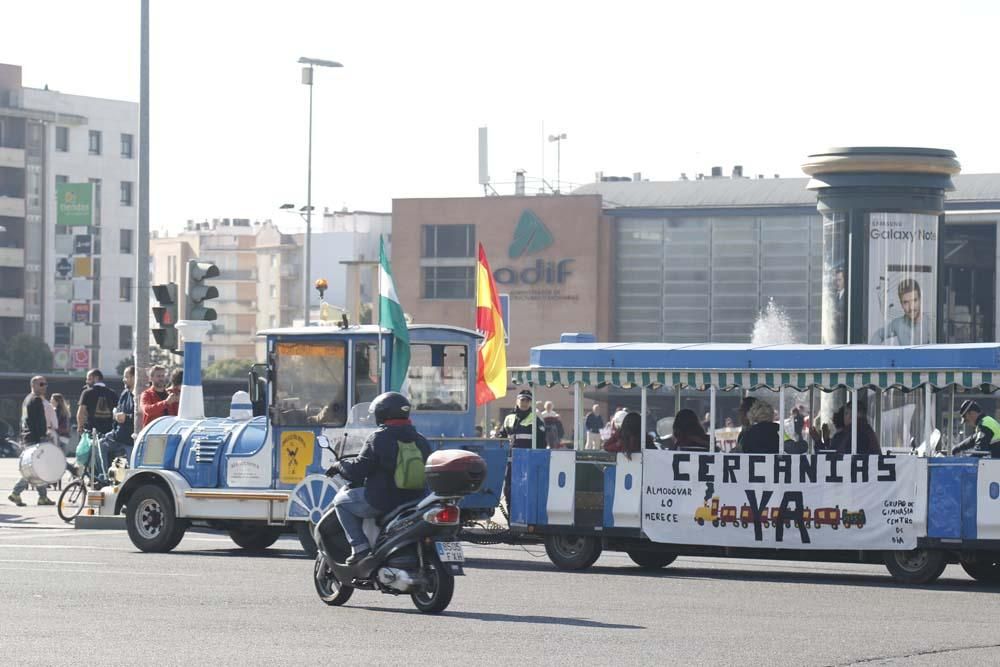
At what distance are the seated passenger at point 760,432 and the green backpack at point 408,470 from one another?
4993mm

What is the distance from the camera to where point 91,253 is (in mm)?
103312

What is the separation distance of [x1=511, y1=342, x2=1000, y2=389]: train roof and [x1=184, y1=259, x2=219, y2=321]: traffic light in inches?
210

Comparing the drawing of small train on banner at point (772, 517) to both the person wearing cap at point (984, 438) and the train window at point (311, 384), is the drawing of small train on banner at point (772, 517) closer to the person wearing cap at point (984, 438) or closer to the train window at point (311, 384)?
the person wearing cap at point (984, 438)

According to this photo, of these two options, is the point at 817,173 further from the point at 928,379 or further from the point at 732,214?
the point at 732,214

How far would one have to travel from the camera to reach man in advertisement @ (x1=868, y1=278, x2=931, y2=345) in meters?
29.2

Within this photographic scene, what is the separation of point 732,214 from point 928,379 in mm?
64757

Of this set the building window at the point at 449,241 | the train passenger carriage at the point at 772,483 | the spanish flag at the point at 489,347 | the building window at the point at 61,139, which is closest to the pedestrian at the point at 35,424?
the spanish flag at the point at 489,347

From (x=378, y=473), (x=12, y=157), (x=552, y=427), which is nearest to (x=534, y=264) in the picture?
(x=12, y=157)

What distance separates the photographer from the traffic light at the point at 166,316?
2145 cm

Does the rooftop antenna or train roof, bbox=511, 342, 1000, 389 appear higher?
the rooftop antenna

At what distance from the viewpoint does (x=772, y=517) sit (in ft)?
53.2

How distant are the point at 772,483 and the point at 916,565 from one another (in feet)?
4.79

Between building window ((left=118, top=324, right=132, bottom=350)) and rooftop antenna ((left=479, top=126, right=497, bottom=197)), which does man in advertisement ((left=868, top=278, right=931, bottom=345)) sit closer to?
rooftop antenna ((left=479, top=126, right=497, bottom=197))

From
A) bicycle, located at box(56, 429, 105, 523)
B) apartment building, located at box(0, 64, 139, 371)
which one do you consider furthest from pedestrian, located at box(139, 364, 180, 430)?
apartment building, located at box(0, 64, 139, 371)
